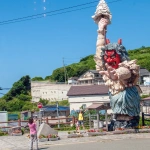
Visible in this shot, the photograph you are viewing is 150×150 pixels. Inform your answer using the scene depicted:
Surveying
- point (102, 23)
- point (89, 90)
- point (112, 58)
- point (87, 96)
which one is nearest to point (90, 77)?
point (89, 90)

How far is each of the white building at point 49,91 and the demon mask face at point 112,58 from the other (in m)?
55.8

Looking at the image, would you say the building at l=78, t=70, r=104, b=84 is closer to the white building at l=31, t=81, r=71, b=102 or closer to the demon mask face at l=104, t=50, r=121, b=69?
the white building at l=31, t=81, r=71, b=102

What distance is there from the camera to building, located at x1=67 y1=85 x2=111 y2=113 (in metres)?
51.3

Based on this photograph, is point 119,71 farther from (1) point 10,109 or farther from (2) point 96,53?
(1) point 10,109

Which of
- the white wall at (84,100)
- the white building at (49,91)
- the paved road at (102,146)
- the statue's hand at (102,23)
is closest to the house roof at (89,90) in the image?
the white wall at (84,100)

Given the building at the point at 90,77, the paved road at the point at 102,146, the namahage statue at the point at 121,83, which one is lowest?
the paved road at the point at 102,146

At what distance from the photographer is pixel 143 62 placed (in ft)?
337

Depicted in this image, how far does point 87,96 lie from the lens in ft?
172

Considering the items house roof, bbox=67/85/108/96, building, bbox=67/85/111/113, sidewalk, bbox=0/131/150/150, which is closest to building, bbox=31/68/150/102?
house roof, bbox=67/85/108/96

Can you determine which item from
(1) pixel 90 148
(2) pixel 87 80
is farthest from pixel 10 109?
(1) pixel 90 148

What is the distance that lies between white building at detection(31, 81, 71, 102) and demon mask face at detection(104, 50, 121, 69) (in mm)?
55832

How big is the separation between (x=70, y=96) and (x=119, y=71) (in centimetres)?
3357

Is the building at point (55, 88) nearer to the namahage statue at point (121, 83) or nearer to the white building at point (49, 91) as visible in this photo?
the white building at point (49, 91)

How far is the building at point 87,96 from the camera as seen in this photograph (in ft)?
168
